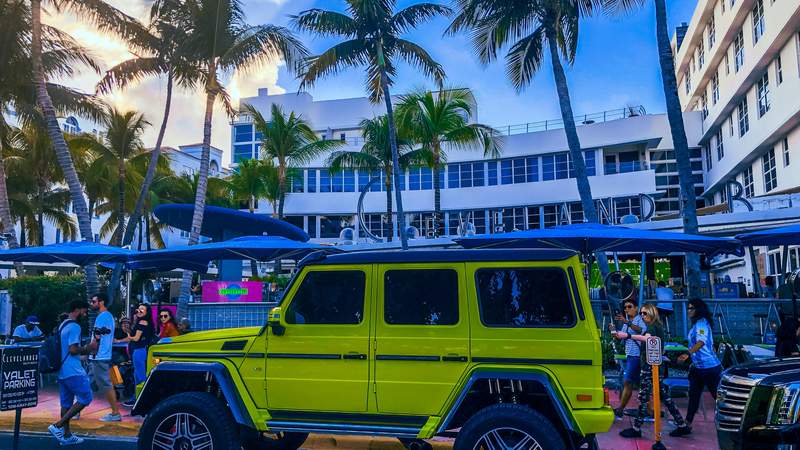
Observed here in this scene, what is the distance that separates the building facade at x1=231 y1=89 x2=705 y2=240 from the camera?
3319 cm

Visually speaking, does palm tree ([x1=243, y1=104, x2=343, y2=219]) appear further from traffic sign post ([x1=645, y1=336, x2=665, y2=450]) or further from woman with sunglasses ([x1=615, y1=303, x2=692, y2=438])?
traffic sign post ([x1=645, y1=336, x2=665, y2=450])

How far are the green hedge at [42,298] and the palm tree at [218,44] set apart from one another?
11.6ft

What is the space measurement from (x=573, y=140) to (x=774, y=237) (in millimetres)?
6057

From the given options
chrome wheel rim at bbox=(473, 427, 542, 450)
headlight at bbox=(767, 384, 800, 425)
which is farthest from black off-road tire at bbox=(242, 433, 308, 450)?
headlight at bbox=(767, 384, 800, 425)

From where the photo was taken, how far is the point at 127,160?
99.8 feet

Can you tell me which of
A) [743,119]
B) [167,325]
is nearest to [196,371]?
[167,325]

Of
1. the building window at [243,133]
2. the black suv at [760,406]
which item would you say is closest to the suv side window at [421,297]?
the black suv at [760,406]

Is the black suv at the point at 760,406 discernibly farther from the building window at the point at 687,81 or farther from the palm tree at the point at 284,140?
the building window at the point at 687,81

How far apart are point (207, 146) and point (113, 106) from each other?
1116 cm

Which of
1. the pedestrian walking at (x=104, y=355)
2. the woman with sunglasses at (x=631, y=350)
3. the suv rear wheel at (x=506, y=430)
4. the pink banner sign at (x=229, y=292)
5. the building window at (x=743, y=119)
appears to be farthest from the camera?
the building window at (x=743, y=119)

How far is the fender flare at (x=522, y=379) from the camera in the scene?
5070 millimetres

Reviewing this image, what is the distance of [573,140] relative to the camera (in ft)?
54.7

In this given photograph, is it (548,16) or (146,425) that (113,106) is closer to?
(548,16)

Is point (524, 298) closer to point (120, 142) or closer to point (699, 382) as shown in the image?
point (699, 382)
